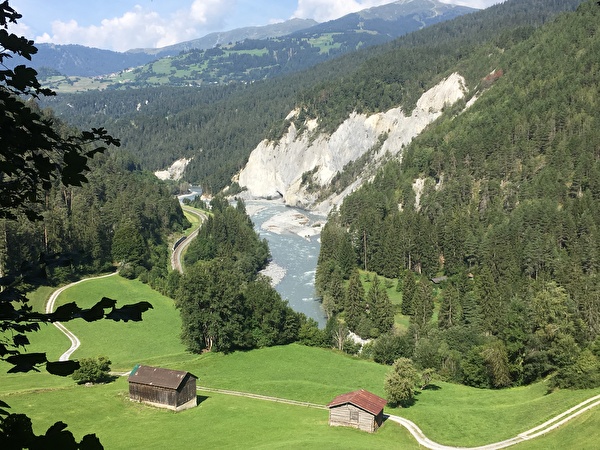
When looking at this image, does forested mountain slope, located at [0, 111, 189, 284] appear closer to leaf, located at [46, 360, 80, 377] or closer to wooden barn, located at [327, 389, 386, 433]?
wooden barn, located at [327, 389, 386, 433]

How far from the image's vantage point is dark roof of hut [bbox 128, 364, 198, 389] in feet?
178

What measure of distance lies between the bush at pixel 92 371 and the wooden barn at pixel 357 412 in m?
26.0

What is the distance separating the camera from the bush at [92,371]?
60.6m

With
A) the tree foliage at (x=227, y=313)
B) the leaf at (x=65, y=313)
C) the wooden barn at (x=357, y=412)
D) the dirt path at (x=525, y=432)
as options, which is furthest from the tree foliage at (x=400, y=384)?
the leaf at (x=65, y=313)

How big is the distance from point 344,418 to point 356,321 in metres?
38.5

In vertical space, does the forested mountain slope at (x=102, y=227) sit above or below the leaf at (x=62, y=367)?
below

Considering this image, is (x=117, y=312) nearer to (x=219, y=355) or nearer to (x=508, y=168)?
(x=219, y=355)

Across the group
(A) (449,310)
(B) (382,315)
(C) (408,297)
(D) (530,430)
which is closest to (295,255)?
(C) (408,297)

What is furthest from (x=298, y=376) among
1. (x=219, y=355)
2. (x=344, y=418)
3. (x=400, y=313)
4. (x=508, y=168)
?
(x=508, y=168)

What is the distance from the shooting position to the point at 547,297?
67000 mm

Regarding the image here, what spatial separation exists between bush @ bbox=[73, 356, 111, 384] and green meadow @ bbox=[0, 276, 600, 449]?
5.64 ft

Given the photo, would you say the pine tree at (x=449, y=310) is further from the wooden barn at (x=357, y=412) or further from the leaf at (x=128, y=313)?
the leaf at (x=128, y=313)

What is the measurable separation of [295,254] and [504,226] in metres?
49.4

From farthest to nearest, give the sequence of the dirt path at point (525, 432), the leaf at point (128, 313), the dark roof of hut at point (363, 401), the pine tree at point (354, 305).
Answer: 1. the pine tree at point (354, 305)
2. the dark roof of hut at point (363, 401)
3. the dirt path at point (525, 432)
4. the leaf at point (128, 313)
